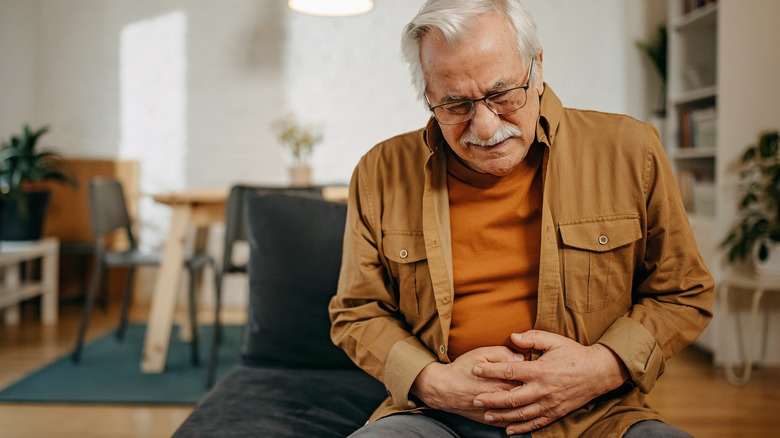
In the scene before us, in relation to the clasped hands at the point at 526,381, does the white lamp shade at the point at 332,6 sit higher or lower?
higher

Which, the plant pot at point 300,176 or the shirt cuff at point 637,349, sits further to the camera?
the plant pot at point 300,176

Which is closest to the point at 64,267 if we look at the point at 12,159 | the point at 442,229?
the point at 12,159

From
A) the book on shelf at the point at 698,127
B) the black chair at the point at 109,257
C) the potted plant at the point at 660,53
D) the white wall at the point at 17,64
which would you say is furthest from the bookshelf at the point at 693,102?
the white wall at the point at 17,64

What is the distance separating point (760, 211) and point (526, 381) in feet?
7.87

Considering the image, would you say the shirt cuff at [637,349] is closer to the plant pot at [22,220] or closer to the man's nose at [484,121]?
the man's nose at [484,121]

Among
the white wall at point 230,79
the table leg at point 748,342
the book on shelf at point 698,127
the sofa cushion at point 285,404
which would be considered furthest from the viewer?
the white wall at point 230,79

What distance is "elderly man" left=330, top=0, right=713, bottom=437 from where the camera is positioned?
1.06 m

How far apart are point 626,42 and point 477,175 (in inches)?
139

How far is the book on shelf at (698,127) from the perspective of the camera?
3.16 metres

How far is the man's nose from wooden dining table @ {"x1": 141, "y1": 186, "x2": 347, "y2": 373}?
6.83 ft

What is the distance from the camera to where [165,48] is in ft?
14.6

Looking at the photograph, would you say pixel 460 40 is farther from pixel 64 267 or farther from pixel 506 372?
pixel 64 267

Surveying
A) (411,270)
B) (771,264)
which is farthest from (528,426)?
(771,264)

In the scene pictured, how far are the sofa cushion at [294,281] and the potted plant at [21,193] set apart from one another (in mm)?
2692
